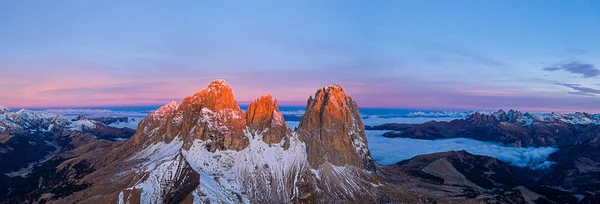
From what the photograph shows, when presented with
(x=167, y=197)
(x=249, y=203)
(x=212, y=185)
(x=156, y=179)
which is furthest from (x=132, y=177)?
(x=249, y=203)

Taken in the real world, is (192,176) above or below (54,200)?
above

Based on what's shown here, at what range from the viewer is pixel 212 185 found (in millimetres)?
198750

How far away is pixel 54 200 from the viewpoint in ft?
654

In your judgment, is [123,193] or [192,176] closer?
[123,193]

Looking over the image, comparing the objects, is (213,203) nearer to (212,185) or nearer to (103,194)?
(212,185)

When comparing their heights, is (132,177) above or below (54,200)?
above

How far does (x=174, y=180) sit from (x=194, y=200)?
2844 cm

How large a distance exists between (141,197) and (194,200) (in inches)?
1075

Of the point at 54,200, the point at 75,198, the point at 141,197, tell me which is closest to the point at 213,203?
the point at 141,197

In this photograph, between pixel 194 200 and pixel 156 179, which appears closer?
pixel 194 200

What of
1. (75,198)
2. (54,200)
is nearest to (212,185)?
(75,198)

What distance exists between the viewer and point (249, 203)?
644 ft

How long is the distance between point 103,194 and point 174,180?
3327cm

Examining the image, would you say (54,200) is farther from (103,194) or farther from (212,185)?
(212,185)
